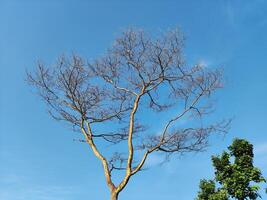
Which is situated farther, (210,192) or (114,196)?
(210,192)

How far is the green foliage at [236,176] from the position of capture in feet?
74.3

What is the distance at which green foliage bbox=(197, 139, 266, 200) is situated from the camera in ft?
74.3

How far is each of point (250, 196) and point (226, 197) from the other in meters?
1.30

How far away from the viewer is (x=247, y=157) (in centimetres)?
2355

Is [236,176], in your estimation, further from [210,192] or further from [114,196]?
[114,196]

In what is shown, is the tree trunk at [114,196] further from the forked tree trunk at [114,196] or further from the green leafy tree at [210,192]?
the green leafy tree at [210,192]

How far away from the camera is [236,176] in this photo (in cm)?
2298

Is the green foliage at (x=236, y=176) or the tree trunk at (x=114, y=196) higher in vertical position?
the green foliage at (x=236, y=176)

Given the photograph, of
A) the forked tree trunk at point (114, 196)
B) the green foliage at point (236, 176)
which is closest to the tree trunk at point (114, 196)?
the forked tree trunk at point (114, 196)

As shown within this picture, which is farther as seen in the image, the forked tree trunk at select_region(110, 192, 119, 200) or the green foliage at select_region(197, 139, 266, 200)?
the green foliage at select_region(197, 139, 266, 200)

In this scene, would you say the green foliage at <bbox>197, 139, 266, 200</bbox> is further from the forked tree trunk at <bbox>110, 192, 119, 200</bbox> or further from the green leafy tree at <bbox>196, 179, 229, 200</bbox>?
the forked tree trunk at <bbox>110, 192, 119, 200</bbox>

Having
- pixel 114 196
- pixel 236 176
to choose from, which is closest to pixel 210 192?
pixel 236 176

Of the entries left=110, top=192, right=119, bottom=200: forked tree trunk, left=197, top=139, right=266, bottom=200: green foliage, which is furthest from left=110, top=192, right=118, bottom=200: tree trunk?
left=197, top=139, right=266, bottom=200: green foliage

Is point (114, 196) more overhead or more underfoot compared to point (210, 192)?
more underfoot
